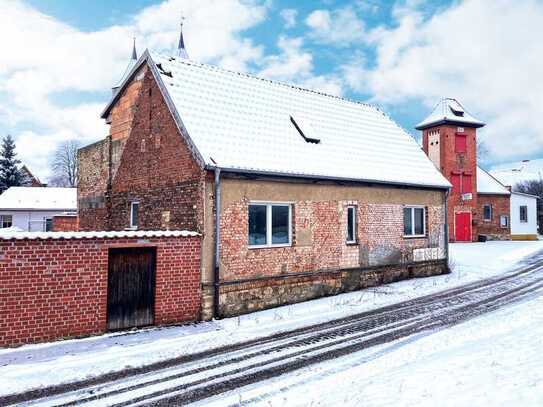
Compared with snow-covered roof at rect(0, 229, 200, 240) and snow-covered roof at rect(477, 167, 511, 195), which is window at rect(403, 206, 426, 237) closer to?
snow-covered roof at rect(0, 229, 200, 240)

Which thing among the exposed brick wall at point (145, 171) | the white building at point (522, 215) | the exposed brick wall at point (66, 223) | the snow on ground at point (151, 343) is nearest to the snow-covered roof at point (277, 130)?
the exposed brick wall at point (145, 171)

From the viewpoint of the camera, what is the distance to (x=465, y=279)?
14.8 m

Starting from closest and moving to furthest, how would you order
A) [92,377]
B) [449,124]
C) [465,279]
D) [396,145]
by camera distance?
1. [92,377]
2. [465,279]
3. [396,145]
4. [449,124]

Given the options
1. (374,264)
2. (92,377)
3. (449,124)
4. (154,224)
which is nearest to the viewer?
(92,377)

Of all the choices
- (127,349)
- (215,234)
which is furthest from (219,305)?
(127,349)

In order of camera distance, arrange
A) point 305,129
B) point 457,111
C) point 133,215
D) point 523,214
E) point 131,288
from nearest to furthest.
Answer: point 131,288
point 133,215
point 305,129
point 457,111
point 523,214

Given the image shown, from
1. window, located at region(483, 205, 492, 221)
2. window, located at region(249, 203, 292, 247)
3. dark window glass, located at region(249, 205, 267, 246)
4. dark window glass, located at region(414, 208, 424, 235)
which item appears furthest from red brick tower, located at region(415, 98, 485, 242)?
dark window glass, located at region(249, 205, 267, 246)

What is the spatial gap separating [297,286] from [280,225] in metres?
1.76

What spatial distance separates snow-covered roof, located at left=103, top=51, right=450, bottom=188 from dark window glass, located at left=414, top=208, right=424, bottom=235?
1.14m

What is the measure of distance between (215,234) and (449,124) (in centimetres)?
2800

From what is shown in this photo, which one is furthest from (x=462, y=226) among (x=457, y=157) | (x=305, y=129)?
(x=305, y=129)

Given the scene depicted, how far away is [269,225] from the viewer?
11.0 metres

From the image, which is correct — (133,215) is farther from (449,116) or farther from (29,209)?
(29,209)

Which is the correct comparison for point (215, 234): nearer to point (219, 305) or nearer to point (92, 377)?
point (219, 305)
